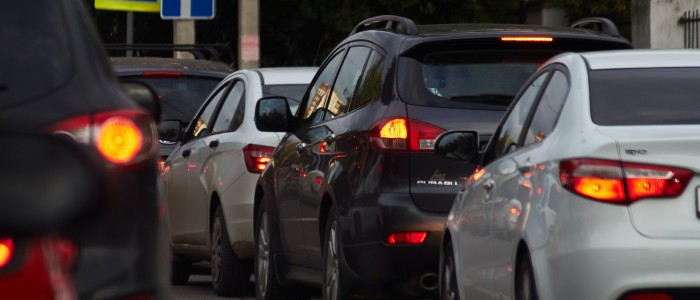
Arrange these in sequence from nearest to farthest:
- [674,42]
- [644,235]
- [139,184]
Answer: [139,184] < [644,235] < [674,42]

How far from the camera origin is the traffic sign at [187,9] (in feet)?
76.9

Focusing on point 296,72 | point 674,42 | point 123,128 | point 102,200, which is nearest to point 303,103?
point 296,72

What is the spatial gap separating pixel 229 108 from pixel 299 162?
2.65 metres

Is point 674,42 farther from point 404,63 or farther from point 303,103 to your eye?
point 404,63

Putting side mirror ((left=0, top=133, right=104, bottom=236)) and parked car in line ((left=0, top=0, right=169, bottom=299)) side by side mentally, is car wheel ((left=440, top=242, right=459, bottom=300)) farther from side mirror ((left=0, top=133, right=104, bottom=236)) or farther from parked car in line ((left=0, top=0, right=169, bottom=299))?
side mirror ((left=0, top=133, right=104, bottom=236))

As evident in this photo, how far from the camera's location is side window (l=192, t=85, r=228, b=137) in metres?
13.0

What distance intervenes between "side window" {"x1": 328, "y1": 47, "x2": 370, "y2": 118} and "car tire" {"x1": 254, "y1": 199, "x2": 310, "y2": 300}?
1213 mm

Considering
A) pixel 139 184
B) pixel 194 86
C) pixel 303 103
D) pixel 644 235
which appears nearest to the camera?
pixel 139 184

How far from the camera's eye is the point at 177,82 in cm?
1484

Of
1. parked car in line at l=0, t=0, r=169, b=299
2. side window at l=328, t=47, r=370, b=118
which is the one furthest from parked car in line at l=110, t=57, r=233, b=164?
parked car in line at l=0, t=0, r=169, b=299

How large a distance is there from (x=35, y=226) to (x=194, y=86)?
41.0ft

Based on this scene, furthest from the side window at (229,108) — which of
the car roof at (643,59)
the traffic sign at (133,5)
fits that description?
the traffic sign at (133,5)

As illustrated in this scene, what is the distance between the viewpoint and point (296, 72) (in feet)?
40.7

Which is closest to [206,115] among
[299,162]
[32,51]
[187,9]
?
[299,162]
